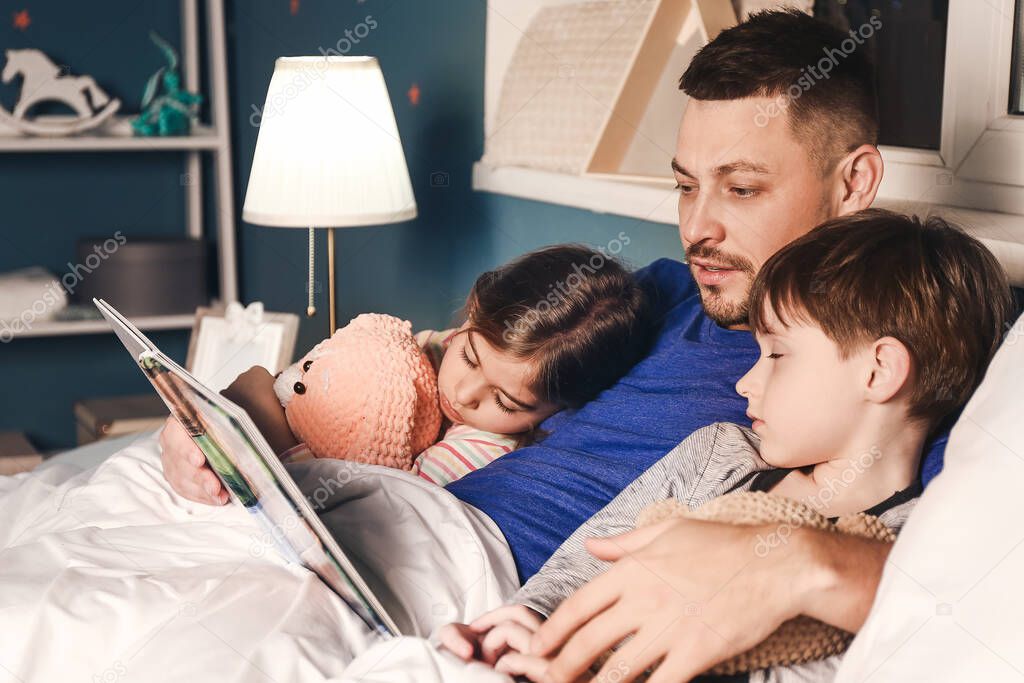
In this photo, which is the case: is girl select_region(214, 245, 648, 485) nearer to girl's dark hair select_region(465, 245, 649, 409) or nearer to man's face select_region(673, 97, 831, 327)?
girl's dark hair select_region(465, 245, 649, 409)

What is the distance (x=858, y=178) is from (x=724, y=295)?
8.4 inches

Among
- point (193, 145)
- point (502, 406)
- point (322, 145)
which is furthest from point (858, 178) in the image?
point (193, 145)

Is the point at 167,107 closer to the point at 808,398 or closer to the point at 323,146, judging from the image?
the point at 323,146

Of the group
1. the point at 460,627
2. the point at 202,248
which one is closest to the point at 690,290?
the point at 460,627

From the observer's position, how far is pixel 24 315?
269cm

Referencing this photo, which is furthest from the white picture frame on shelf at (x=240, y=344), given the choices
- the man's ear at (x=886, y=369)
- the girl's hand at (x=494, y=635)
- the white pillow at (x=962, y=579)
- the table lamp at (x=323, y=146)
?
the white pillow at (x=962, y=579)

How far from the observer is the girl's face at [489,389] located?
147 centimetres

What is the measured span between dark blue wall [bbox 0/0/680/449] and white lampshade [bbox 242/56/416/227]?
Result: 0.51m

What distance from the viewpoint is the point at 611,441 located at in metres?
1.31

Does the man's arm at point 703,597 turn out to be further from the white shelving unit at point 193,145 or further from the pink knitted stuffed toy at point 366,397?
the white shelving unit at point 193,145

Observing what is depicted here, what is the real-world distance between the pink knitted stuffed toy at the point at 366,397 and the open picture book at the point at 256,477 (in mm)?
325

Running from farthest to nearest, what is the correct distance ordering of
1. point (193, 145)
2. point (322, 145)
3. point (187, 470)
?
point (193, 145)
point (322, 145)
point (187, 470)

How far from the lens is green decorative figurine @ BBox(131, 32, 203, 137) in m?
2.80

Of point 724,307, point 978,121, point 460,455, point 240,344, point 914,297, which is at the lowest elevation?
Result: point 240,344
